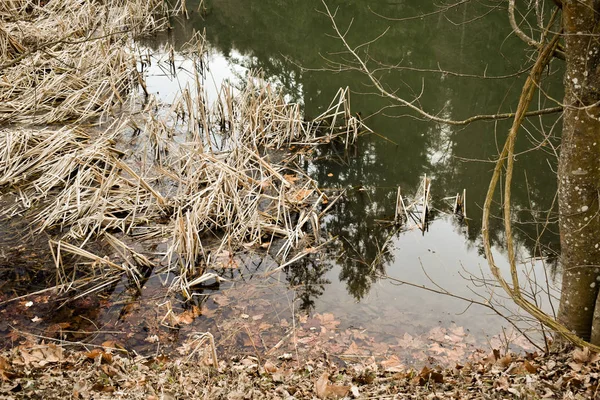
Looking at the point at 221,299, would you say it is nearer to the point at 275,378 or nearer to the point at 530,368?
the point at 275,378

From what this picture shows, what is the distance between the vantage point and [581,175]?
3541 millimetres

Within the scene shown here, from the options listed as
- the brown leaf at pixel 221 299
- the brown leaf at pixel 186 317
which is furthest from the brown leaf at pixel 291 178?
the brown leaf at pixel 186 317

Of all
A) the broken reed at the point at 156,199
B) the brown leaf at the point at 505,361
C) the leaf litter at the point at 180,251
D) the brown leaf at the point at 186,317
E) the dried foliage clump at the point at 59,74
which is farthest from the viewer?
the dried foliage clump at the point at 59,74

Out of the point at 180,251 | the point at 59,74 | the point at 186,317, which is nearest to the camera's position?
the point at 186,317

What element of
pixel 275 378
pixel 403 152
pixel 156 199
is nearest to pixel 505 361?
pixel 275 378

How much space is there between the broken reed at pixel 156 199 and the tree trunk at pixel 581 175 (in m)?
3.08

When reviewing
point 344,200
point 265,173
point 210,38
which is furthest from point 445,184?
point 210,38

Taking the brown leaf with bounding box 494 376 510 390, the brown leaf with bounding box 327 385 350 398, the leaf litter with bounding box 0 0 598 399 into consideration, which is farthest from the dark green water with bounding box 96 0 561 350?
the brown leaf with bounding box 327 385 350 398

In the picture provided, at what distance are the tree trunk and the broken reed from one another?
308 cm

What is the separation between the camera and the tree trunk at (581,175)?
131 inches

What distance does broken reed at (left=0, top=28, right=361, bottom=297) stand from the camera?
593cm

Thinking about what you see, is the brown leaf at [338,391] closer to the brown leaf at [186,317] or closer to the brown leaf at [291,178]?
the brown leaf at [186,317]

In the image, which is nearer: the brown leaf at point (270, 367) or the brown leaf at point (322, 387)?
the brown leaf at point (322, 387)

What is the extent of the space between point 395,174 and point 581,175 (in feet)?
16.1
